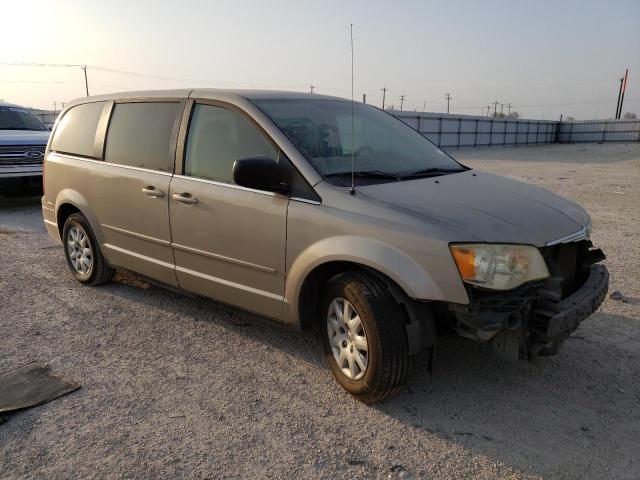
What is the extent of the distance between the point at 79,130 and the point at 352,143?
9.41ft

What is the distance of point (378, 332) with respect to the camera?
286 cm

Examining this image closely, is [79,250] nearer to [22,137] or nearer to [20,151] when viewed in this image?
[20,151]

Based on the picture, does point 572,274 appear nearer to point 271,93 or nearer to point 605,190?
point 271,93

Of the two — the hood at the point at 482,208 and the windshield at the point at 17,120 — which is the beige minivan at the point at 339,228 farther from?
the windshield at the point at 17,120

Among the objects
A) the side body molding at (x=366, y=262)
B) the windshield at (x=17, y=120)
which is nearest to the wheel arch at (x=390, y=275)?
the side body molding at (x=366, y=262)

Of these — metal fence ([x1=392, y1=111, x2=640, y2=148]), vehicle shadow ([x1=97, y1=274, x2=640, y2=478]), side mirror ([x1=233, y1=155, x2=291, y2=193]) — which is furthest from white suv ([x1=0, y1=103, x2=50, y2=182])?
metal fence ([x1=392, y1=111, x2=640, y2=148])

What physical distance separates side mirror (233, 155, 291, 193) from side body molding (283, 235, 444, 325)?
17.4 inches

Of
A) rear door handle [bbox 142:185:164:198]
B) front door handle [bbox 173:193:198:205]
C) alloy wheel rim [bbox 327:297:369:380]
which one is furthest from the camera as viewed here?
rear door handle [bbox 142:185:164:198]

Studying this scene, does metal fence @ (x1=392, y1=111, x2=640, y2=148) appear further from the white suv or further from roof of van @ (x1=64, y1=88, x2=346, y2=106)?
roof of van @ (x1=64, y1=88, x2=346, y2=106)

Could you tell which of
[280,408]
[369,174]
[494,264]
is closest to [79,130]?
[369,174]

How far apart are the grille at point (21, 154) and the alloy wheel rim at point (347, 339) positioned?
826 centimetres

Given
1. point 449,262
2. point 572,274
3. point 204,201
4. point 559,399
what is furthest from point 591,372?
point 204,201

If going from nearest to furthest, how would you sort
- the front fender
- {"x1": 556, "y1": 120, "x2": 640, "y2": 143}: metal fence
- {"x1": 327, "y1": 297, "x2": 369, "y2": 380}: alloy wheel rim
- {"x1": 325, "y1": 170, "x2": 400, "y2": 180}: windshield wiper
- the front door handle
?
the front fender < {"x1": 327, "y1": 297, "x2": 369, "y2": 380}: alloy wheel rim < {"x1": 325, "y1": 170, "x2": 400, "y2": 180}: windshield wiper < the front door handle < {"x1": 556, "y1": 120, "x2": 640, "y2": 143}: metal fence

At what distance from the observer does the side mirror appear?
10.2ft
